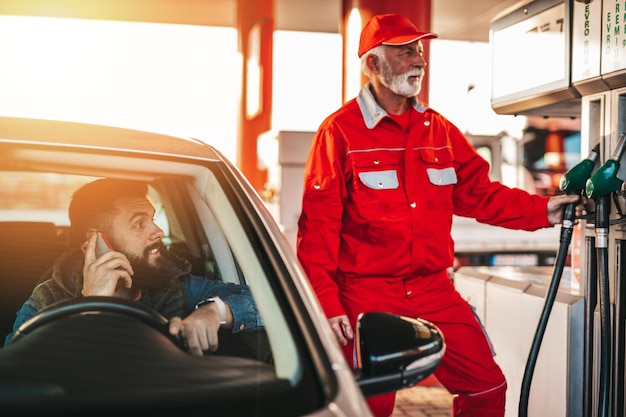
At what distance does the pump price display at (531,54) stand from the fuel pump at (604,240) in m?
0.49

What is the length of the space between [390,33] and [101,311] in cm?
206

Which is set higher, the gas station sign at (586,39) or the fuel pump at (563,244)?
the gas station sign at (586,39)

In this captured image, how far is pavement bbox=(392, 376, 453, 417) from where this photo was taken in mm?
4805

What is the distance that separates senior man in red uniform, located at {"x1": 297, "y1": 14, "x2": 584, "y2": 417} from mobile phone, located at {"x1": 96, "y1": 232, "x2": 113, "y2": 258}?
3.97 ft

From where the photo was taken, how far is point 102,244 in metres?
1.78

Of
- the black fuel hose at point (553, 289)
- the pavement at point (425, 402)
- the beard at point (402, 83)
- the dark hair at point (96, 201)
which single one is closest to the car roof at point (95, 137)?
the dark hair at point (96, 201)

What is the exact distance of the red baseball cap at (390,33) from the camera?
320cm

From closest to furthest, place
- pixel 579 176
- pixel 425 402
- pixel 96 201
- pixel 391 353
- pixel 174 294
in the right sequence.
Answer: pixel 391 353 → pixel 174 294 → pixel 96 201 → pixel 579 176 → pixel 425 402

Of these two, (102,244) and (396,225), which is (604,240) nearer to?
(396,225)

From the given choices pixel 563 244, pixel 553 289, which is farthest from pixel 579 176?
pixel 553 289

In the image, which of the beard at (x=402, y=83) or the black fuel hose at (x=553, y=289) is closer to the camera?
the black fuel hose at (x=553, y=289)

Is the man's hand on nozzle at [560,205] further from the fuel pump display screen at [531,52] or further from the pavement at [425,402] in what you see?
the pavement at [425,402]

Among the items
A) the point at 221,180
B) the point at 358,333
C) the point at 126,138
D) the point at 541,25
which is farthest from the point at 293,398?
the point at 541,25

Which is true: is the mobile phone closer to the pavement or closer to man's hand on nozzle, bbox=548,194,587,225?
man's hand on nozzle, bbox=548,194,587,225
